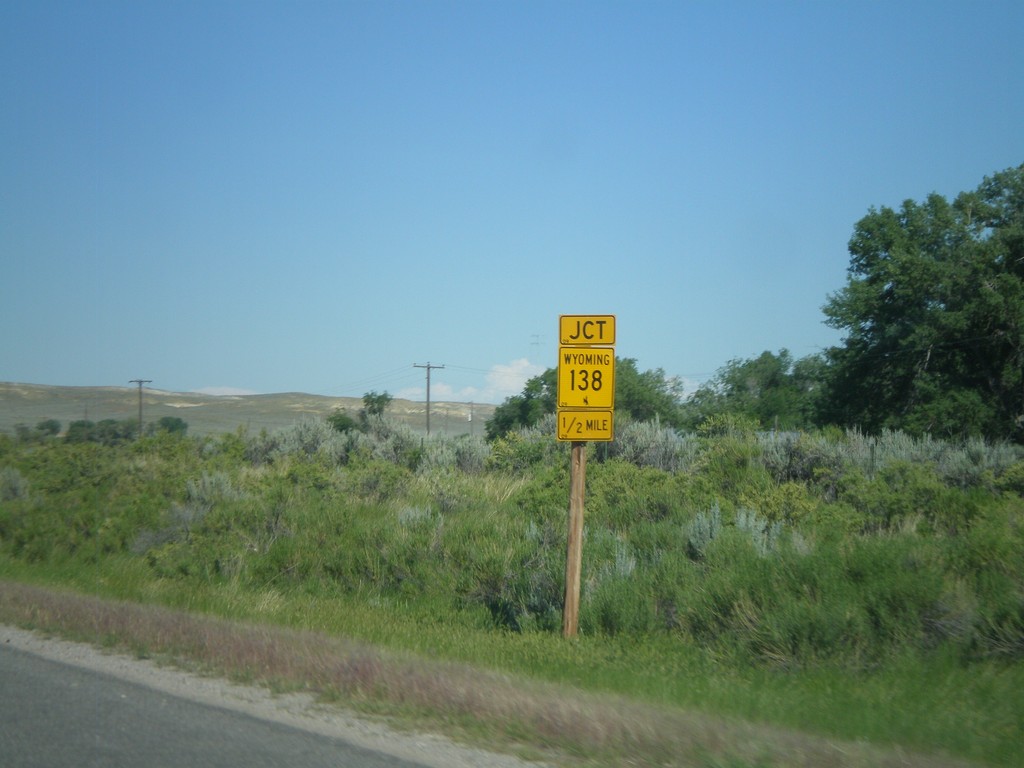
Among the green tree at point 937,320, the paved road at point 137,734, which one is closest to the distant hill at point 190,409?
the green tree at point 937,320

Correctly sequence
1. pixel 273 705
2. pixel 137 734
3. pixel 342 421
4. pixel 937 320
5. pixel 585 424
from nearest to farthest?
pixel 137 734
pixel 273 705
pixel 585 424
pixel 937 320
pixel 342 421

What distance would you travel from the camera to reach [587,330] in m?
11.0

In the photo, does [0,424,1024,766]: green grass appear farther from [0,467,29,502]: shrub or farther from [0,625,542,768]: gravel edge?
[0,625,542,768]: gravel edge

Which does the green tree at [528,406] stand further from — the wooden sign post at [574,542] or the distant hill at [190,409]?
the wooden sign post at [574,542]

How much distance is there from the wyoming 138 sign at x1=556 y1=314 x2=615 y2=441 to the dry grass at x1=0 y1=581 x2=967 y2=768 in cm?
324

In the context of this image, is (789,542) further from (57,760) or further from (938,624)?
(57,760)

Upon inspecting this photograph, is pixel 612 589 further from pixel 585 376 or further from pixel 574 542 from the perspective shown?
pixel 585 376

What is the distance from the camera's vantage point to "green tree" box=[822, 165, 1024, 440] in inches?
1309

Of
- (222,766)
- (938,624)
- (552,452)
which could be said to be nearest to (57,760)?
(222,766)

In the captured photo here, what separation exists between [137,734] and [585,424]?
5.76 m

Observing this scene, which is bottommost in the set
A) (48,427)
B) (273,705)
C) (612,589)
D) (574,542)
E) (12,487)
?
(273,705)

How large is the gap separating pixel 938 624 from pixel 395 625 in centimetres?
624

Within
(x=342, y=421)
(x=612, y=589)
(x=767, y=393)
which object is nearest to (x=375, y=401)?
(x=342, y=421)

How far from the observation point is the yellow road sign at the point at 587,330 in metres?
10.9
